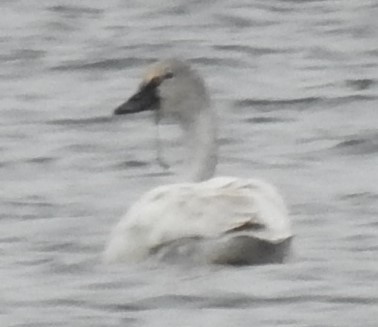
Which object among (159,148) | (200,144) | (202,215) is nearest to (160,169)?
(159,148)

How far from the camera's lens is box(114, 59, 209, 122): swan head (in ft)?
44.3

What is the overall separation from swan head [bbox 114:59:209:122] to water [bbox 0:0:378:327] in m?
0.55

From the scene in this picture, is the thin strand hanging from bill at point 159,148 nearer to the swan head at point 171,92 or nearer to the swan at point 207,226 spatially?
the swan head at point 171,92

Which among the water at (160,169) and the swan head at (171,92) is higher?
the swan head at (171,92)

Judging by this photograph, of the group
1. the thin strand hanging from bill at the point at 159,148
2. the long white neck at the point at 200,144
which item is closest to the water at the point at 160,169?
the thin strand hanging from bill at the point at 159,148

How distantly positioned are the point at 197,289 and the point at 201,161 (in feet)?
4.50

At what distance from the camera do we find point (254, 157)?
603 inches

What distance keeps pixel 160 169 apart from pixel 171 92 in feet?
5.32

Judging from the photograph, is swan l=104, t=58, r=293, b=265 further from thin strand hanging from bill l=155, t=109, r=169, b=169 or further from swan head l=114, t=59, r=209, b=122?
thin strand hanging from bill l=155, t=109, r=169, b=169

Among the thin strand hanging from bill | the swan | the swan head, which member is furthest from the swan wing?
the thin strand hanging from bill

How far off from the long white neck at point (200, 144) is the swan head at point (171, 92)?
0.03 metres

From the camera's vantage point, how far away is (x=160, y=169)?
595 inches

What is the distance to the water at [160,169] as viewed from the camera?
11867 millimetres

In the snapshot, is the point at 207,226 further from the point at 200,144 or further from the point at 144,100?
the point at 144,100
